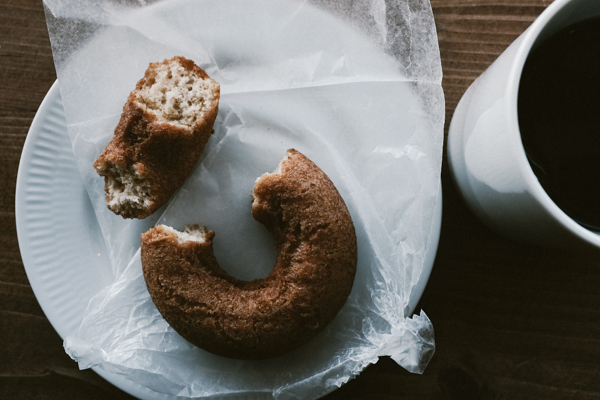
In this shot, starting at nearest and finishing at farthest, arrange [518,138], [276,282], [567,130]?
[518,138] → [567,130] → [276,282]

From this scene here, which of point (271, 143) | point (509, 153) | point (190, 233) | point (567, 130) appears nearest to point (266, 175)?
point (271, 143)

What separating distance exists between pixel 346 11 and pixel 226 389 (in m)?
1.03

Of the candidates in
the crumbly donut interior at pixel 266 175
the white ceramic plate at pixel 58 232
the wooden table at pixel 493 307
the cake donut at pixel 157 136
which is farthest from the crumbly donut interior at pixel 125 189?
the wooden table at pixel 493 307

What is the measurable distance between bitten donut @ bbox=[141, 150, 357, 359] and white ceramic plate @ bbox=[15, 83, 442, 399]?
194 millimetres

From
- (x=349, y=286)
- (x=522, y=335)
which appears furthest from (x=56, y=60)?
(x=522, y=335)

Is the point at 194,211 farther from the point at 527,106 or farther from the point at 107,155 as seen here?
the point at 527,106

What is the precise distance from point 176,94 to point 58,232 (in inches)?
19.1

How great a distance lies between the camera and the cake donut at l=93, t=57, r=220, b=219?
3.36 ft

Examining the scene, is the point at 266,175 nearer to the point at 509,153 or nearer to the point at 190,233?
the point at 190,233

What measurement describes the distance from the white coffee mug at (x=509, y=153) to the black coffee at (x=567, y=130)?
121mm

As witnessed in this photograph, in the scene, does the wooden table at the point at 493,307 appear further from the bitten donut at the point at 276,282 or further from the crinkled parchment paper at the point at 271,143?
the bitten donut at the point at 276,282

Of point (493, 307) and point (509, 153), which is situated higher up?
point (509, 153)

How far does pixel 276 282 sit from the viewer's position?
40.7 inches

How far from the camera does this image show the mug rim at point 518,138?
2.29 ft
